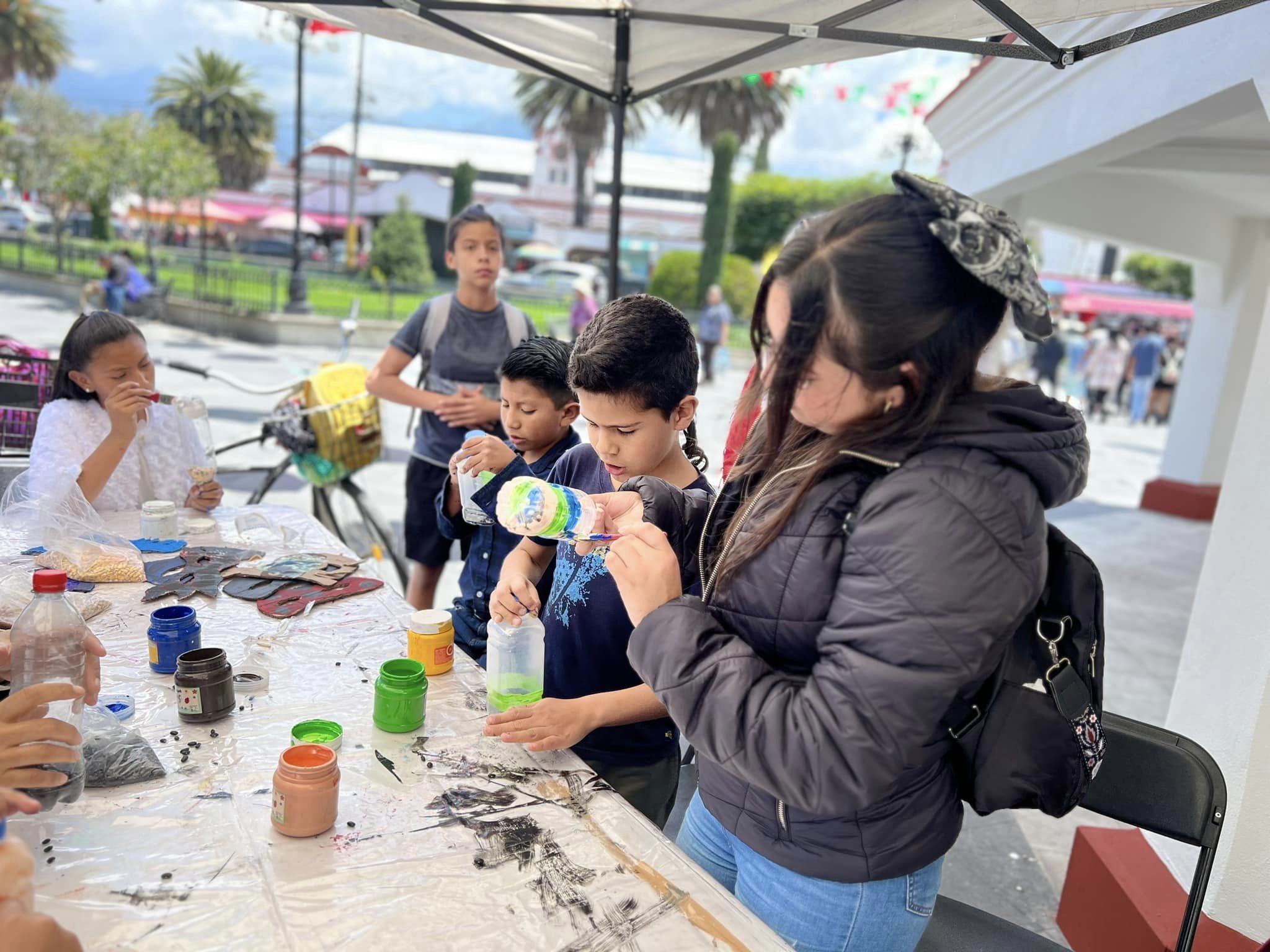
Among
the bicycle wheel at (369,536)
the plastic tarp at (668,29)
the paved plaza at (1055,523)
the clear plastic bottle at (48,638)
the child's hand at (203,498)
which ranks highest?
the plastic tarp at (668,29)

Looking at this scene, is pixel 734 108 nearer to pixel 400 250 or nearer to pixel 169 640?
pixel 400 250

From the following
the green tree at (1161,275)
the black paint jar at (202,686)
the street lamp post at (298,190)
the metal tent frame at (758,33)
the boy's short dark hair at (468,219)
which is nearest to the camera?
the black paint jar at (202,686)

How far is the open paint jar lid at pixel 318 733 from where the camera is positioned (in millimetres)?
1559

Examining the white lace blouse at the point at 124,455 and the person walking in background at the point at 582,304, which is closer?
the white lace blouse at the point at 124,455

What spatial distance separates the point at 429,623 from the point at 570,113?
1408 inches

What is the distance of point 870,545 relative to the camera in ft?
3.34

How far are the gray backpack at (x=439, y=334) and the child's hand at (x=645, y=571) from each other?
102 inches

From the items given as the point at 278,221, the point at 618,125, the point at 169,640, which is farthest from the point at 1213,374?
the point at 278,221

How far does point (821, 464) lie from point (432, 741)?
97 cm

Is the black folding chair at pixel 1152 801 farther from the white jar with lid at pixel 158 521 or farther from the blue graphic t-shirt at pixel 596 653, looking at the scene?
the white jar with lid at pixel 158 521

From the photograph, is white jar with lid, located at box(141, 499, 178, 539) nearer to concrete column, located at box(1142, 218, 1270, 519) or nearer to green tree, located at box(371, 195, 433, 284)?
concrete column, located at box(1142, 218, 1270, 519)

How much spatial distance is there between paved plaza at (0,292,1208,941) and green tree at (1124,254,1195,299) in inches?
1080

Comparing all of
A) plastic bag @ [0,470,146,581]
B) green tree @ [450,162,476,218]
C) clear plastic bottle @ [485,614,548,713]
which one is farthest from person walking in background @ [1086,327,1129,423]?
green tree @ [450,162,476,218]

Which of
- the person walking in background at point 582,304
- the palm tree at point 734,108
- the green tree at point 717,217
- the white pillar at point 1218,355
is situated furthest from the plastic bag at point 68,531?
the palm tree at point 734,108
